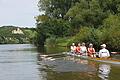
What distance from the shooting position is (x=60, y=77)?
23.8 m

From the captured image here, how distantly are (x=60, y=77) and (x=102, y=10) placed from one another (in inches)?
1881

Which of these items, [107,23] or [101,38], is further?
[107,23]

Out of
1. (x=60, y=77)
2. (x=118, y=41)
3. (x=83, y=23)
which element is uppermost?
(x=83, y=23)

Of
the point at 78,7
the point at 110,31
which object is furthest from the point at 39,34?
the point at 110,31

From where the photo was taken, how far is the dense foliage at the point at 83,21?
55.2m

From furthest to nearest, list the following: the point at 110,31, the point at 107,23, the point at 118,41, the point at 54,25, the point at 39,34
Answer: the point at 39,34, the point at 54,25, the point at 107,23, the point at 110,31, the point at 118,41

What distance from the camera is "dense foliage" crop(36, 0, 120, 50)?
5521cm

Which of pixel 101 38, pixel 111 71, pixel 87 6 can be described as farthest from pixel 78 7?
pixel 111 71

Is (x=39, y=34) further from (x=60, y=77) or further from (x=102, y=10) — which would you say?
(x=60, y=77)

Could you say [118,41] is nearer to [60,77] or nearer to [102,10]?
→ [102,10]

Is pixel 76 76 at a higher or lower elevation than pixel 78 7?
lower

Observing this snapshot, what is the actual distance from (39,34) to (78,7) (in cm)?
3906

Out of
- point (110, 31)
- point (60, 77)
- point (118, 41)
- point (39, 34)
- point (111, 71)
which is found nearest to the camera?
point (60, 77)

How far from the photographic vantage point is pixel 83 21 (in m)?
71.2
